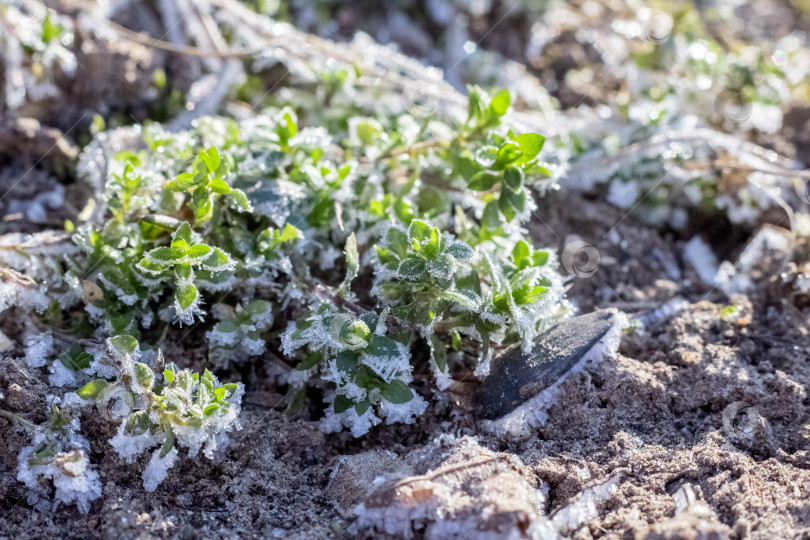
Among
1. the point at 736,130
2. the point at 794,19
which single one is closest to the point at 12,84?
the point at 736,130

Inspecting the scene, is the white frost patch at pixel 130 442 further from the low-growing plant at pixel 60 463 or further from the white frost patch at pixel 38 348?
the white frost patch at pixel 38 348

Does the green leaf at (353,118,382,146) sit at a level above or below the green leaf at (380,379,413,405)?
above

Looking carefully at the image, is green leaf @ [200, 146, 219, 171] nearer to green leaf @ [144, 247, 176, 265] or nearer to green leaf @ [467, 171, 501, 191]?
green leaf @ [144, 247, 176, 265]

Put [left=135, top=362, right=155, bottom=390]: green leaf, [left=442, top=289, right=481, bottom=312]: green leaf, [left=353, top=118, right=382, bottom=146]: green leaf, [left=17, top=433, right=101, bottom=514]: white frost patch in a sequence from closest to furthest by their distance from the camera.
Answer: [left=17, top=433, right=101, bottom=514]: white frost patch
[left=135, top=362, right=155, bottom=390]: green leaf
[left=442, top=289, right=481, bottom=312]: green leaf
[left=353, top=118, right=382, bottom=146]: green leaf

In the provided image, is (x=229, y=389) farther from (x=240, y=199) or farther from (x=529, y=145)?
(x=529, y=145)

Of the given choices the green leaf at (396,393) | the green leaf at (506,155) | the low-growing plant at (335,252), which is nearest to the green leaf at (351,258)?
the low-growing plant at (335,252)

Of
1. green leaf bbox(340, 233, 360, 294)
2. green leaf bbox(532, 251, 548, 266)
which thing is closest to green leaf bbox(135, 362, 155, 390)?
green leaf bbox(340, 233, 360, 294)

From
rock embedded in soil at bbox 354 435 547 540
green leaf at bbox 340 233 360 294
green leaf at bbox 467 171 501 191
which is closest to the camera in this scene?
rock embedded in soil at bbox 354 435 547 540

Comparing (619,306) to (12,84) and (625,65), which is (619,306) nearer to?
(625,65)
